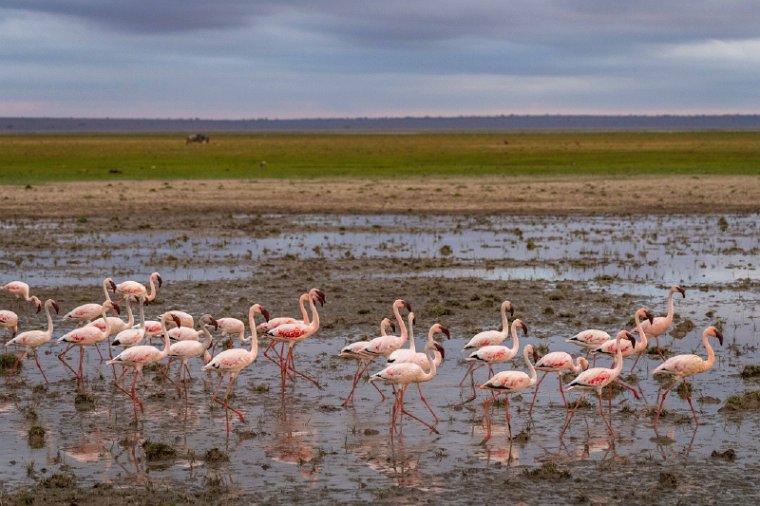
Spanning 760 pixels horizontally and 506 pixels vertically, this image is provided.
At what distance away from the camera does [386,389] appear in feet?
46.9

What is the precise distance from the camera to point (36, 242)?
2819cm

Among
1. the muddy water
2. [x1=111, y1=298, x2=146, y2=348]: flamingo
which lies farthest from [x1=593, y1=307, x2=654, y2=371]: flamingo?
[x1=111, y1=298, x2=146, y2=348]: flamingo

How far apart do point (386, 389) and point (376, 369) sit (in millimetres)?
999

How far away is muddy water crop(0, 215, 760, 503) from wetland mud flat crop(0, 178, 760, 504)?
4 cm

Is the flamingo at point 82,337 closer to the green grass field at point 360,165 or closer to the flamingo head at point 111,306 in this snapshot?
the flamingo head at point 111,306

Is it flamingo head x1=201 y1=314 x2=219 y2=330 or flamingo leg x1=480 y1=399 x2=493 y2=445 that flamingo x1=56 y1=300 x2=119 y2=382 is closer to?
flamingo head x1=201 y1=314 x2=219 y2=330

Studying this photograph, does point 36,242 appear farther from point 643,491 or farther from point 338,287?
point 643,491

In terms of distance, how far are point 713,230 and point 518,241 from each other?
20.1 feet

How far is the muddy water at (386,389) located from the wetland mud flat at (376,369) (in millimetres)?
40

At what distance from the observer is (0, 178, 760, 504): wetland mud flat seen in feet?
33.5

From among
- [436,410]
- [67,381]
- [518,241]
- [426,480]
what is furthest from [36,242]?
[426,480]

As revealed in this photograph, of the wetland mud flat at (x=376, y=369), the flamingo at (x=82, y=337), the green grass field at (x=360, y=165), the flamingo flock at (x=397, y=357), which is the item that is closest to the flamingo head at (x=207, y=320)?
the flamingo flock at (x=397, y=357)

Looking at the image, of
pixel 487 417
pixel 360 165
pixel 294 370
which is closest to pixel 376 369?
pixel 294 370

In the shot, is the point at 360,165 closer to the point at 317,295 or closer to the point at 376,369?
the point at 376,369
